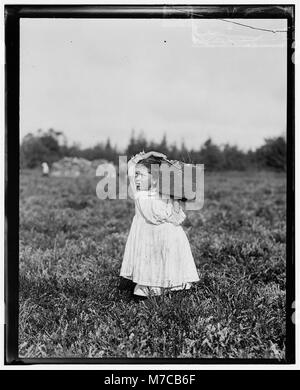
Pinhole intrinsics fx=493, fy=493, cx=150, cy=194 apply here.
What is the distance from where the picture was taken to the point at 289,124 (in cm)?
551

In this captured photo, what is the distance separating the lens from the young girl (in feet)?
18.6

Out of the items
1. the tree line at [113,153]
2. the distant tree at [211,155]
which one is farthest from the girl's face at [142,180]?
the tree line at [113,153]

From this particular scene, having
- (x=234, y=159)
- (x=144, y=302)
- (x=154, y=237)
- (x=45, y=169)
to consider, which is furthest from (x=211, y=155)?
(x=144, y=302)

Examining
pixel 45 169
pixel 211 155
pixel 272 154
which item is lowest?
pixel 45 169

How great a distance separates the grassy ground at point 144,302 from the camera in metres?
5.39

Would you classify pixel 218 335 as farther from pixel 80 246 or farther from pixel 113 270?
pixel 80 246

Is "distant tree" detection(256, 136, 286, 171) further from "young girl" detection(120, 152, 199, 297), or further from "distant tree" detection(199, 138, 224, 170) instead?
Answer: "young girl" detection(120, 152, 199, 297)

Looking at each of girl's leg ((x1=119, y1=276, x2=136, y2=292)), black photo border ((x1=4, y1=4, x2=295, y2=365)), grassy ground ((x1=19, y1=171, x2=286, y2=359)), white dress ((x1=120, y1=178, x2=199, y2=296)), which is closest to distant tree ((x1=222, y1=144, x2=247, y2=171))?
grassy ground ((x1=19, y1=171, x2=286, y2=359))

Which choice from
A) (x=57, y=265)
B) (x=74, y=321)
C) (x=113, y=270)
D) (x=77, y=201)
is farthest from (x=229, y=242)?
(x=77, y=201)

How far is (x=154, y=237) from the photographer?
568 centimetres

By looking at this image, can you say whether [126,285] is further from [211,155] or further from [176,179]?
[211,155]

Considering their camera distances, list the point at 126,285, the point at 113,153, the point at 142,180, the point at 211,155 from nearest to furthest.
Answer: the point at 142,180 → the point at 126,285 → the point at 113,153 → the point at 211,155

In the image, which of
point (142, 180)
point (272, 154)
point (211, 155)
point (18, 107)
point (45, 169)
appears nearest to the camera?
point (18, 107)

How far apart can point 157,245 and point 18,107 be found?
7.24ft
